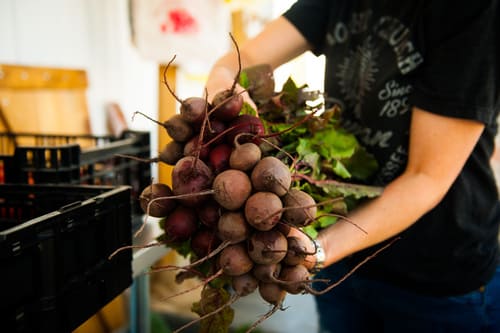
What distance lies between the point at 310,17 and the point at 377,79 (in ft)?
0.83

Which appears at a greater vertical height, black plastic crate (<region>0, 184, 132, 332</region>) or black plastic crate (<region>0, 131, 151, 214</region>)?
black plastic crate (<region>0, 131, 151, 214</region>)

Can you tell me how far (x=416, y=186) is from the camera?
75 centimetres

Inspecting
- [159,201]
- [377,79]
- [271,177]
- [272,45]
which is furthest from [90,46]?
[271,177]

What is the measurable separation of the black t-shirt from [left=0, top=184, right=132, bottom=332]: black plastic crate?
1.73 feet

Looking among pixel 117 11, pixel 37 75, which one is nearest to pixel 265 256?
pixel 37 75

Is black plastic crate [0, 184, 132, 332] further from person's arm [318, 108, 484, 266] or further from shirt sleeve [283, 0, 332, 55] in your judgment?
shirt sleeve [283, 0, 332, 55]

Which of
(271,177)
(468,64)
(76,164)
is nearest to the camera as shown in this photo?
(271,177)

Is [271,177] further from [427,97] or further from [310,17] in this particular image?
[310,17]

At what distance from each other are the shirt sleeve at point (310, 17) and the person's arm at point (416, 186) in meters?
0.36

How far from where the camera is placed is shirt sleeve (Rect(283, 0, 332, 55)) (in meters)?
0.98

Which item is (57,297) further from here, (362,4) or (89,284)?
(362,4)

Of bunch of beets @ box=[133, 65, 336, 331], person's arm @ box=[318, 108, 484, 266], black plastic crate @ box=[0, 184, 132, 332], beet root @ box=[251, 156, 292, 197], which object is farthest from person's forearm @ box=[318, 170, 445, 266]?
black plastic crate @ box=[0, 184, 132, 332]

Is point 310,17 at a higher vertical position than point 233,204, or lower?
higher

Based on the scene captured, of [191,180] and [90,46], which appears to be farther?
[90,46]
